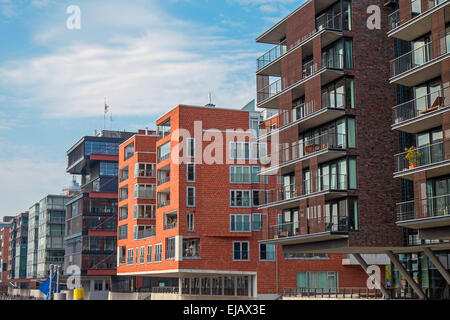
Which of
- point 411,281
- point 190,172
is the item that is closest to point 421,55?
point 411,281

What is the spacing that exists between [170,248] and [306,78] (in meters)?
29.1

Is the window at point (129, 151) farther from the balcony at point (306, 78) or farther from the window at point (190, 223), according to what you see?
the balcony at point (306, 78)

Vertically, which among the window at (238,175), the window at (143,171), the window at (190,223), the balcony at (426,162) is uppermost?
the window at (143,171)

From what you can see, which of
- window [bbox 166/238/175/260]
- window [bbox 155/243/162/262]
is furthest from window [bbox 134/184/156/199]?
window [bbox 166/238/175/260]

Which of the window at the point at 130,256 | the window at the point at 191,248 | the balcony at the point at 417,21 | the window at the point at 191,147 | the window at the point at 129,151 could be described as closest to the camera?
A: the balcony at the point at 417,21

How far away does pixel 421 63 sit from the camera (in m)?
42.6

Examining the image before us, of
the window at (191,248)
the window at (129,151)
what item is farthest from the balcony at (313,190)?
the window at (129,151)

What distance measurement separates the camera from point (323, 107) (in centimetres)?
4862

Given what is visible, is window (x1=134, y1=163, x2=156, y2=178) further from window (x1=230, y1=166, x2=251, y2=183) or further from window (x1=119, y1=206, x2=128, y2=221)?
window (x1=230, y1=166, x2=251, y2=183)

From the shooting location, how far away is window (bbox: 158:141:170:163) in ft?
244

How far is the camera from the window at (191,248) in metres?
69.8

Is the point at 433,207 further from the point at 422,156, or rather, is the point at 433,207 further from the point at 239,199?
the point at 239,199

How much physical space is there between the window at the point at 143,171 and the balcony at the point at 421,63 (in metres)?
43.7
